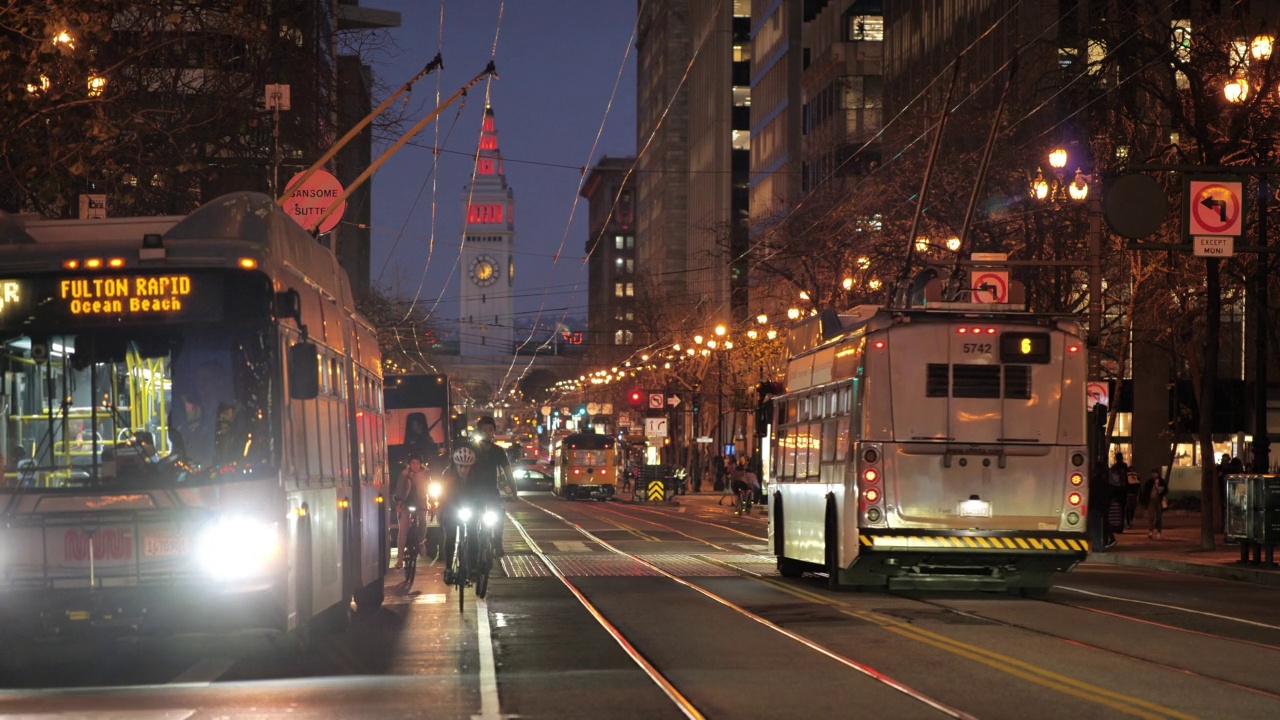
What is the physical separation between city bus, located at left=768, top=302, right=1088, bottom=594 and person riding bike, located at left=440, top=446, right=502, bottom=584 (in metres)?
3.91

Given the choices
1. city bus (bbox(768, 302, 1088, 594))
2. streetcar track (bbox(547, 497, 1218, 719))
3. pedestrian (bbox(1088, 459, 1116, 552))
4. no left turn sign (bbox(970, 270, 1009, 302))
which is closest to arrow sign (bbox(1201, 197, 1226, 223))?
no left turn sign (bbox(970, 270, 1009, 302))

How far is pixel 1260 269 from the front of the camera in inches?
1201

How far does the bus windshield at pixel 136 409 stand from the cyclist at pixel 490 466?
23.6 ft

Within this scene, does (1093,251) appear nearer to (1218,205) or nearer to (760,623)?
(1218,205)

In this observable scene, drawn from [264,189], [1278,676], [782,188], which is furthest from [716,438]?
[1278,676]

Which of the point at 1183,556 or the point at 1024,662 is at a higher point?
the point at 1024,662

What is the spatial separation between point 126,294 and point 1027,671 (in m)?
6.72

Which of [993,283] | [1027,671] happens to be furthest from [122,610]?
[993,283]

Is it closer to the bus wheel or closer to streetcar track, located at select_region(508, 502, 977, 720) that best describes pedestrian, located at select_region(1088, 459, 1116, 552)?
streetcar track, located at select_region(508, 502, 977, 720)

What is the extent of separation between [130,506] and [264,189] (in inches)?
953

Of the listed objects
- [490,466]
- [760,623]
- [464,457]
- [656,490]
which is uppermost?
[464,457]

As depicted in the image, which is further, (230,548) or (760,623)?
(760,623)

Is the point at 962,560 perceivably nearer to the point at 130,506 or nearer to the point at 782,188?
the point at 130,506

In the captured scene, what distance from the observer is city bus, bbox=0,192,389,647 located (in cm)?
1180
